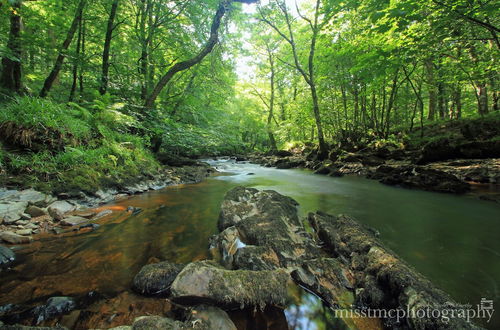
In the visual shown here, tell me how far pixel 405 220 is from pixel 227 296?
13.8 ft

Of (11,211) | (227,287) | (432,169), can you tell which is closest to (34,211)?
(11,211)

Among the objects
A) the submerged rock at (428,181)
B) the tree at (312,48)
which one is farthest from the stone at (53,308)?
the tree at (312,48)

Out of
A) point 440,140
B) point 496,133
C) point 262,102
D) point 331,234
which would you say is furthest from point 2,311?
point 262,102

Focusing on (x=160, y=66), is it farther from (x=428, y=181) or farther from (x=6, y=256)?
(x=428, y=181)

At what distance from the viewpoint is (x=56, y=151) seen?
5094 millimetres

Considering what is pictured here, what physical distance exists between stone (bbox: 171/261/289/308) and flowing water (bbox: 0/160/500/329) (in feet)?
0.83

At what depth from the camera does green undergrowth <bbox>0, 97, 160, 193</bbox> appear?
436 centimetres

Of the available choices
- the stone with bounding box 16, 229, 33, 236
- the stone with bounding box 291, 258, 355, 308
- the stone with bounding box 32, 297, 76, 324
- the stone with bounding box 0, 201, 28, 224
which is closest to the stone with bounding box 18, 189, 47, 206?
the stone with bounding box 0, 201, 28, 224

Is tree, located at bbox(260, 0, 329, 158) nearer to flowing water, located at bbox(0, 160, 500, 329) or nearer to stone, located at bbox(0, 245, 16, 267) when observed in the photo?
flowing water, located at bbox(0, 160, 500, 329)

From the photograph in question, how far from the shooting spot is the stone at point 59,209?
3.77 m

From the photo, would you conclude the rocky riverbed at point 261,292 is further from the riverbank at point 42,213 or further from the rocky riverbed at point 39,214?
the riverbank at point 42,213

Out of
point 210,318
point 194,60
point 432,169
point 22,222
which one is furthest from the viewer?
point 194,60

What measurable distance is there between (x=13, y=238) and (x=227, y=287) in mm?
3264

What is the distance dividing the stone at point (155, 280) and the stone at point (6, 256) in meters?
1.69
